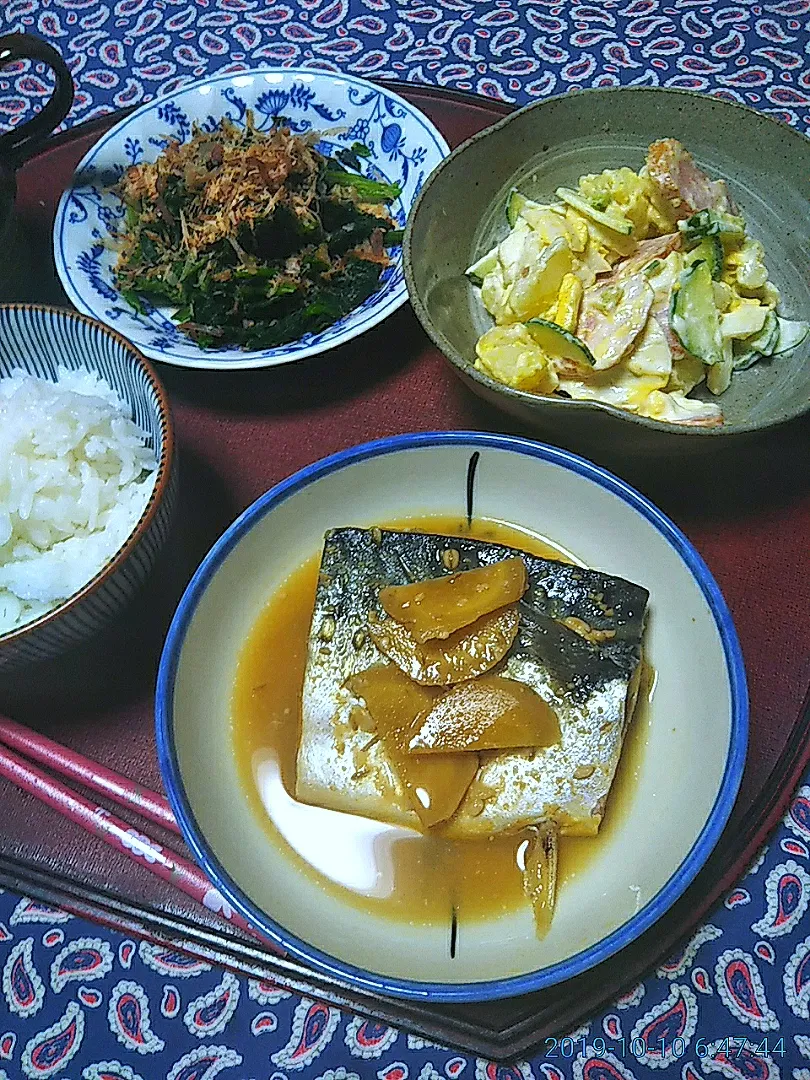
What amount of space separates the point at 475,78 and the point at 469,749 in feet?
5.93

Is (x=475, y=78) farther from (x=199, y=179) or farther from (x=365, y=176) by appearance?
(x=199, y=179)

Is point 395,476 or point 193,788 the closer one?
point 193,788

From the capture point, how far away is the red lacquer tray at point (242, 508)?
49.0 inches

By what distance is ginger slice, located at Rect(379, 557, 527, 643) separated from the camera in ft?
4.48

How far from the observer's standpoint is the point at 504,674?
4.43ft

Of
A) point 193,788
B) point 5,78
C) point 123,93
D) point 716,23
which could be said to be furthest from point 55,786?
point 716,23

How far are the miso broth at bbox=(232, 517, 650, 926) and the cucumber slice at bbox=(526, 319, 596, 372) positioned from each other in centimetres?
61

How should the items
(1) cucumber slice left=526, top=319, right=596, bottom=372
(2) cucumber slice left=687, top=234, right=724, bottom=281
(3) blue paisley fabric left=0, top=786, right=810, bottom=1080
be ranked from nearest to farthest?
(3) blue paisley fabric left=0, top=786, right=810, bottom=1080 → (1) cucumber slice left=526, top=319, right=596, bottom=372 → (2) cucumber slice left=687, top=234, right=724, bottom=281

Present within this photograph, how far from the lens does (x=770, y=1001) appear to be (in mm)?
1217

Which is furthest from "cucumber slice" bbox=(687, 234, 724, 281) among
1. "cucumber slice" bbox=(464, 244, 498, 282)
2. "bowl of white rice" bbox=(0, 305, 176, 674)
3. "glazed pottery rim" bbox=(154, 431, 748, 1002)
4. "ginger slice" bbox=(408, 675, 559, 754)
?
"bowl of white rice" bbox=(0, 305, 176, 674)

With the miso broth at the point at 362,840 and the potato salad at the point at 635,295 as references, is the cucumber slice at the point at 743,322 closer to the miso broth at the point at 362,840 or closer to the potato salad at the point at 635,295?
the potato salad at the point at 635,295

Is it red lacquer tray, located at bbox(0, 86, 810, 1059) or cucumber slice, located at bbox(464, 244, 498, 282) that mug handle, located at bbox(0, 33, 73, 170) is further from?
cucumber slice, located at bbox(464, 244, 498, 282)

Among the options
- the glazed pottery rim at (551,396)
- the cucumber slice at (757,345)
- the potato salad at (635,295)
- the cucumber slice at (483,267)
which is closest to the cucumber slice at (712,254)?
the potato salad at (635,295)

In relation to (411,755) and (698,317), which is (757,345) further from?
(411,755)
